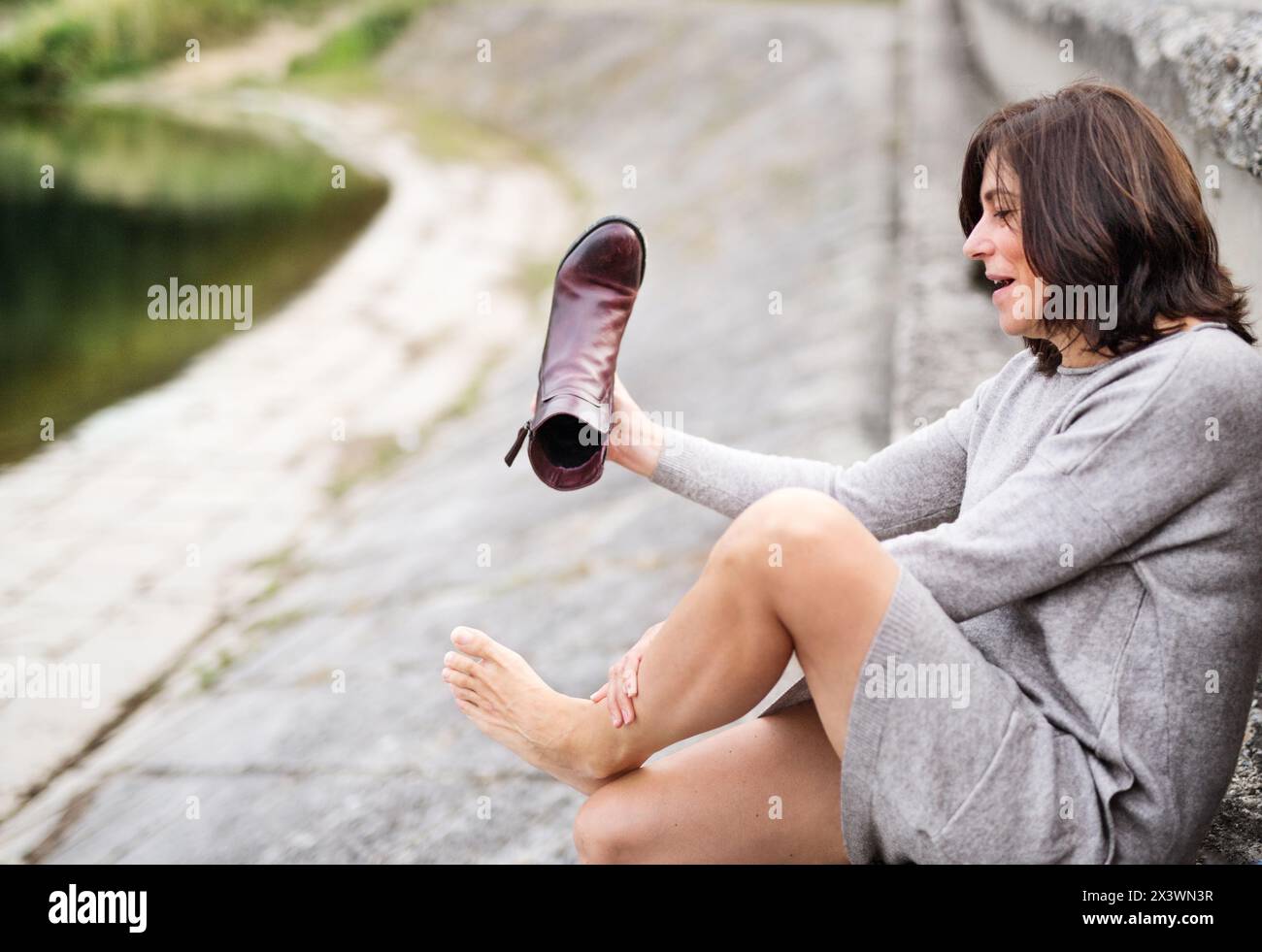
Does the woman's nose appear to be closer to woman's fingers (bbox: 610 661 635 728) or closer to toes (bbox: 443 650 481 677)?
woman's fingers (bbox: 610 661 635 728)

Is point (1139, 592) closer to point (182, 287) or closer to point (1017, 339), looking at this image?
point (1017, 339)

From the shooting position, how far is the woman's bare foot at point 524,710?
6.61 feet

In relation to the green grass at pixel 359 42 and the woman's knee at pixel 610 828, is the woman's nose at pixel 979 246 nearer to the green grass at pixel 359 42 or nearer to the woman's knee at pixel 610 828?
the woman's knee at pixel 610 828

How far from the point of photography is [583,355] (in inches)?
94.0

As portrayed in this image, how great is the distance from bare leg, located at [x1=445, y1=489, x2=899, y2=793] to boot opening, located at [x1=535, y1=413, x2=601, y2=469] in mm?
377

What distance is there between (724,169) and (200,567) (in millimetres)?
6166

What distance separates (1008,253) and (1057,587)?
479 millimetres

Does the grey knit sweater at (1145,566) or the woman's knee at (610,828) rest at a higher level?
the grey knit sweater at (1145,566)

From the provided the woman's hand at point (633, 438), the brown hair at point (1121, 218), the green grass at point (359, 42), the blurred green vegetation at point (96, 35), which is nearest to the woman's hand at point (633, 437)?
the woman's hand at point (633, 438)

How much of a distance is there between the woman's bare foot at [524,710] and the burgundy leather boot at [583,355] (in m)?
0.32

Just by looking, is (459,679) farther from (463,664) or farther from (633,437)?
(633,437)

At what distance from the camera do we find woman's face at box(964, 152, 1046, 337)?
192 centimetres

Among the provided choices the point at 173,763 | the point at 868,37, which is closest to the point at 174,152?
the point at 868,37

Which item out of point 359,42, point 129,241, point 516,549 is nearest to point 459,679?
Answer: point 516,549
